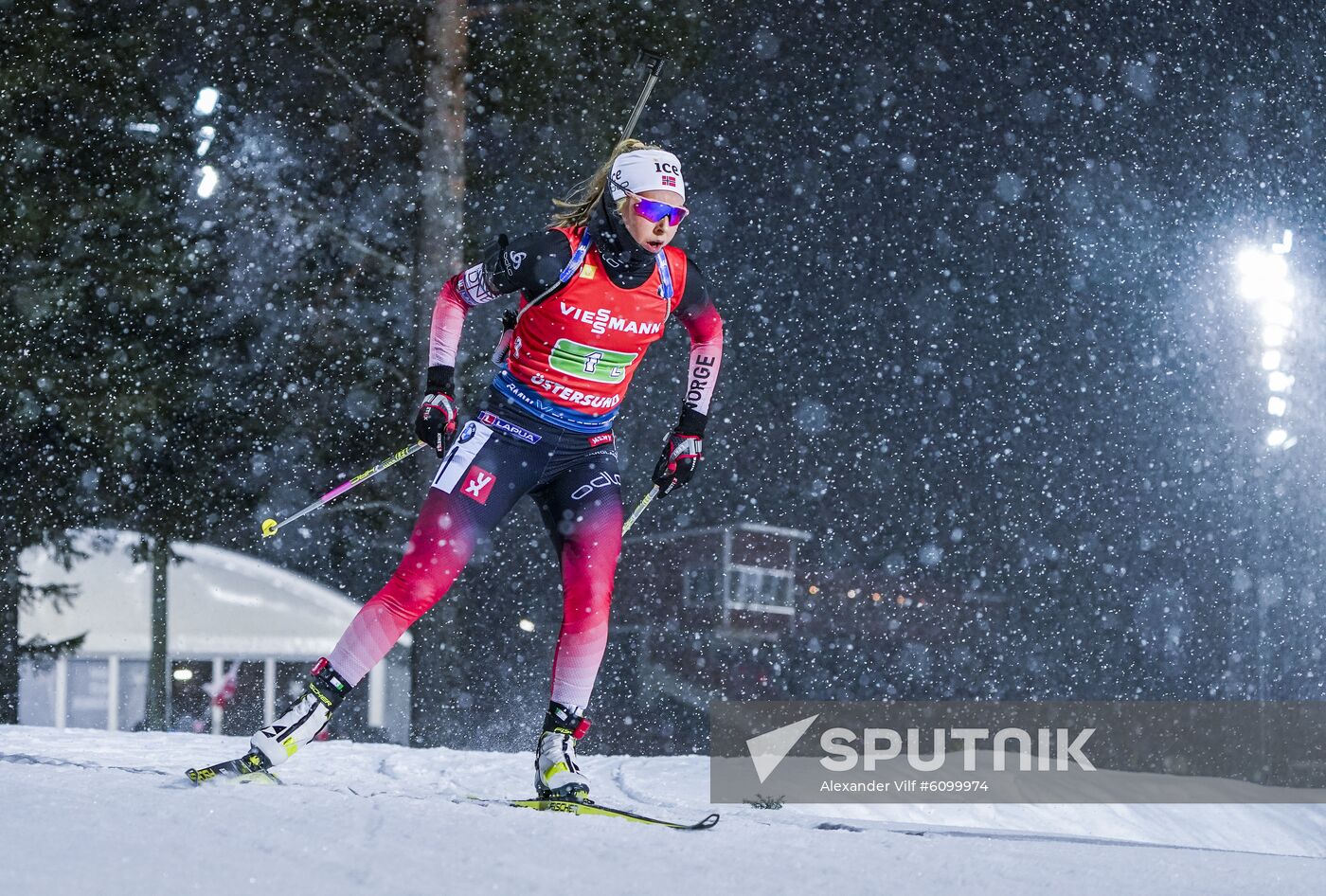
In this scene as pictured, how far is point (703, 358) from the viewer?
4336 mm

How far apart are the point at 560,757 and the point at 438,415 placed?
46.4 inches

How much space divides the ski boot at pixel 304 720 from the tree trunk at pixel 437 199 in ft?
14.6

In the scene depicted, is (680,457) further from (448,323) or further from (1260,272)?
(1260,272)

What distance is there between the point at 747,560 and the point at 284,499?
29.4 feet

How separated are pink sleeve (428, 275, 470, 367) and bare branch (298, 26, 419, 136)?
4.98m

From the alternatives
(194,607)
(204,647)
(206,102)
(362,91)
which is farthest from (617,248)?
(204,647)

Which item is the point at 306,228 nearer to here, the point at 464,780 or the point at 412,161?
the point at 412,161

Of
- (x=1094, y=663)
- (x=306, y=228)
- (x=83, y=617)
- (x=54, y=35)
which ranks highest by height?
(x=54, y=35)

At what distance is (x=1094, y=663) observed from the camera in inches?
1097

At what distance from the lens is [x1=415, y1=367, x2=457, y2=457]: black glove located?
375cm

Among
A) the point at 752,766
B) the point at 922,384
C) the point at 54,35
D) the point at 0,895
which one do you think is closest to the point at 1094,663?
the point at 922,384

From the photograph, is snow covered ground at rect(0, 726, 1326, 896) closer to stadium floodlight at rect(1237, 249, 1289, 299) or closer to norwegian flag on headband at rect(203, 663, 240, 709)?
norwegian flag on headband at rect(203, 663, 240, 709)

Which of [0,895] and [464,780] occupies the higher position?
[0,895]

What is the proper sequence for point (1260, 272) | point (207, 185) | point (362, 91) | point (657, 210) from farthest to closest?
point (1260, 272)
point (207, 185)
point (362, 91)
point (657, 210)
